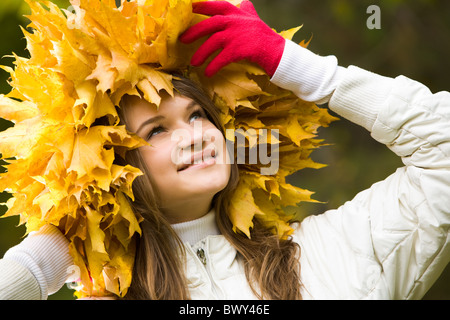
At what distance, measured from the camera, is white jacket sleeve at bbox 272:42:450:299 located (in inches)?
63.3

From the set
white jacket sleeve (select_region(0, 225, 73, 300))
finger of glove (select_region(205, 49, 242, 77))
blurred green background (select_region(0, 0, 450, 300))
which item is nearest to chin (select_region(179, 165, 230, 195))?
finger of glove (select_region(205, 49, 242, 77))

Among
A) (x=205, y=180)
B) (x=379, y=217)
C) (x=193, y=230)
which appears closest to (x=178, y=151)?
(x=205, y=180)

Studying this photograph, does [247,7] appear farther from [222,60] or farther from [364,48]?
[364,48]

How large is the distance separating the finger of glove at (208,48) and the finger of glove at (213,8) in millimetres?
81

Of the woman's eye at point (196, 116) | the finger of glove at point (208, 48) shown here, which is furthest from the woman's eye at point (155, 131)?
the finger of glove at point (208, 48)

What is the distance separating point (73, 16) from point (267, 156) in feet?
2.43

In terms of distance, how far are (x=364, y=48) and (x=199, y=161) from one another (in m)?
2.41

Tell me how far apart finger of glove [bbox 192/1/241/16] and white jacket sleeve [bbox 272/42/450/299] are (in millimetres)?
279

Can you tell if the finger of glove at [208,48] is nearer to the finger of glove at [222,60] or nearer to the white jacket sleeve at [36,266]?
the finger of glove at [222,60]

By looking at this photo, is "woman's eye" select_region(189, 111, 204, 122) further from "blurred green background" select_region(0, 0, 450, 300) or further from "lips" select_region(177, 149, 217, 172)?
"blurred green background" select_region(0, 0, 450, 300)

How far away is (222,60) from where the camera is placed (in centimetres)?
170

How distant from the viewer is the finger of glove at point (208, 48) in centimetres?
169
